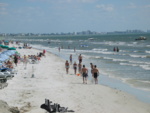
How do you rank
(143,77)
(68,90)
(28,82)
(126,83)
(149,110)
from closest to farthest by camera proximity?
(149,110)
(68,90)
(28,82)
(126,83)
(143,77)

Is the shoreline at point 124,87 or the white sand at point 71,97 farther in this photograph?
the shoreline at point 124,87

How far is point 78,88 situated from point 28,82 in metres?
3.33

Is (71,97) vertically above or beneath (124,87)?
above

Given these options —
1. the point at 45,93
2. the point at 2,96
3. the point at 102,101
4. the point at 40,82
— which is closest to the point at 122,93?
the point at 102,101

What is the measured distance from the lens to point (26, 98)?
36.6 ft

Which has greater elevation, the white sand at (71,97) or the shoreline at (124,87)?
the white sand at (71,97)

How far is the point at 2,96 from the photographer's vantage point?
11250mm

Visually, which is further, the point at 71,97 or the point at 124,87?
the point at 124,87

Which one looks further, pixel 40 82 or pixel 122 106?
pixel 40 82

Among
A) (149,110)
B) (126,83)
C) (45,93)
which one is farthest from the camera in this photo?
(126,83)

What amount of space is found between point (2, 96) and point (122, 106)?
5481 millimetres

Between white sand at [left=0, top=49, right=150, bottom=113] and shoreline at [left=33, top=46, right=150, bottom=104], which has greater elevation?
white sand at [left=0, top=49, right=150, bottom=113]

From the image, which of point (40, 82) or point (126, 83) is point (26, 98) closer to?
point (40, 82)

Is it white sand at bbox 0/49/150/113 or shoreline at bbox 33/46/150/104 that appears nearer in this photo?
white sand at bbox 0/49/150/113
